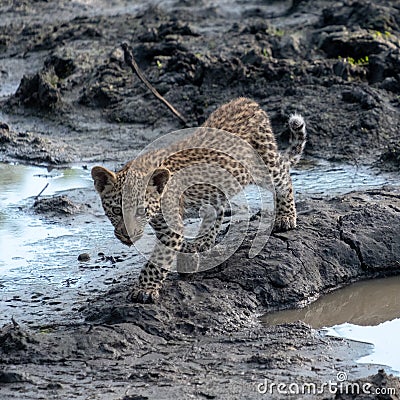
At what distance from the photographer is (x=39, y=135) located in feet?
48.5

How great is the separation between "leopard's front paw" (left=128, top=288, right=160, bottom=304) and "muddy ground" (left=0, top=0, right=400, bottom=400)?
0.08 m

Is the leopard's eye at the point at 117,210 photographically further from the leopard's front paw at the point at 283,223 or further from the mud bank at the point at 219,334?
the leopard's front paw at the point at 283,223

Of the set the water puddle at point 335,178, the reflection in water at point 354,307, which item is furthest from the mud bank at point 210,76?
the reflection in water at point 354,307

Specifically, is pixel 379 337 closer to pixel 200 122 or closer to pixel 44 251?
pixel 44 251

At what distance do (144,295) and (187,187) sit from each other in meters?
1.11

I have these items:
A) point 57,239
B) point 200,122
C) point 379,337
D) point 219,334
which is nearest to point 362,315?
point 379,337

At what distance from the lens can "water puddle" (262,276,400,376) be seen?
780 centimetres

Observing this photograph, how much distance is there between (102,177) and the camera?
7.71 metres

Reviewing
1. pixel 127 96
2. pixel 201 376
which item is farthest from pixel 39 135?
pixel 201 376

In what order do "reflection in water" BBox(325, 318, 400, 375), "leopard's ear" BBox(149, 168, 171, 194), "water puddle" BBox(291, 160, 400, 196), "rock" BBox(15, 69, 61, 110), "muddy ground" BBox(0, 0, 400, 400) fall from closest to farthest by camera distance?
"muddy ground" BBox(0, 0, 400, 400) → "reflection in water" BBox(325, 318, 400, 375) → "leopard's ear" BBox(149, 168, 171, 194) → "water puddle" BBox(291, 160, 400, 196) → "rock" BBox(15, 69, 61, 110)

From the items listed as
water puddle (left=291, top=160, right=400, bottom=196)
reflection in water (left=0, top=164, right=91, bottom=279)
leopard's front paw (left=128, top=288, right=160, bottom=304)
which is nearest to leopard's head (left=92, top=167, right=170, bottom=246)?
leopard's front paw (left=128, top=288, right=160, bottom=304)

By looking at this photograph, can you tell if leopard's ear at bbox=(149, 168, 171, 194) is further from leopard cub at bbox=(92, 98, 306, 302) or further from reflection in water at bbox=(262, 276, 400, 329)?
reflection in water at bbox=(262, 276, 400, 329)

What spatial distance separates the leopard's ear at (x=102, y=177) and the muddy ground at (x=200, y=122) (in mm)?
973

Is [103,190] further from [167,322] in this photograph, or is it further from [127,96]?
[127,96]
